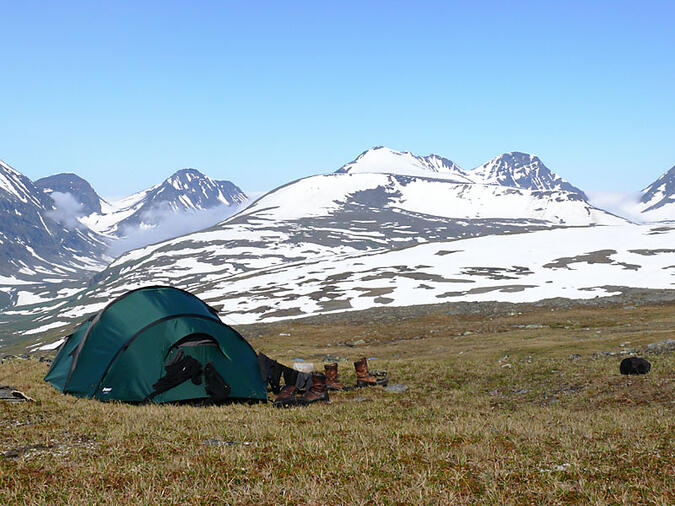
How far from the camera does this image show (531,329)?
159ft

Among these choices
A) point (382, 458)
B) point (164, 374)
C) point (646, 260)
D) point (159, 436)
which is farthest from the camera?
point (646, 260)

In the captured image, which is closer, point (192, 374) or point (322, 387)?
point (192, 374)

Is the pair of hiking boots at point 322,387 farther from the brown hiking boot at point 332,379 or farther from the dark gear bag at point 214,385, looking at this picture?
the dark gear bag at point 214,385

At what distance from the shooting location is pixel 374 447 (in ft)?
30.3

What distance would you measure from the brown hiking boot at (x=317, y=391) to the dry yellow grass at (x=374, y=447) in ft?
1.92

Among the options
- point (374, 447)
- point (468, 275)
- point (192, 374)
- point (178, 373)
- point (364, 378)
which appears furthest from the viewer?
point (468, 275)

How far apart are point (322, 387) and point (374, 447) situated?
28.1ft

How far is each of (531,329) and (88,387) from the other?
4061cm

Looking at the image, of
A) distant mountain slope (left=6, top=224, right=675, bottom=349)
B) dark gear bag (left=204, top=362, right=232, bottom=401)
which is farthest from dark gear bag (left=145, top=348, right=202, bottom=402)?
distant mountain slope (left=6, top=224, right=675, bottom=349)

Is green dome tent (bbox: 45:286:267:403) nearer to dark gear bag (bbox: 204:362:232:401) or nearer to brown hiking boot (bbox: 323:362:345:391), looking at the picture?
dark gear bag (bbox: 204:362:232:401)

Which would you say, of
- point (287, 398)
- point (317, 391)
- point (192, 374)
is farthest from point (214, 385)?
point (317, 391)

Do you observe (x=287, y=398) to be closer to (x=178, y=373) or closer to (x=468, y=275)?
(x=178, y=373)

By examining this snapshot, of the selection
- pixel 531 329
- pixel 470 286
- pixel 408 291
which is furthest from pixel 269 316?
pixel 531 329

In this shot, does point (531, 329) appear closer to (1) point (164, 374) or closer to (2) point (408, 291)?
(1) point (164, 374)
